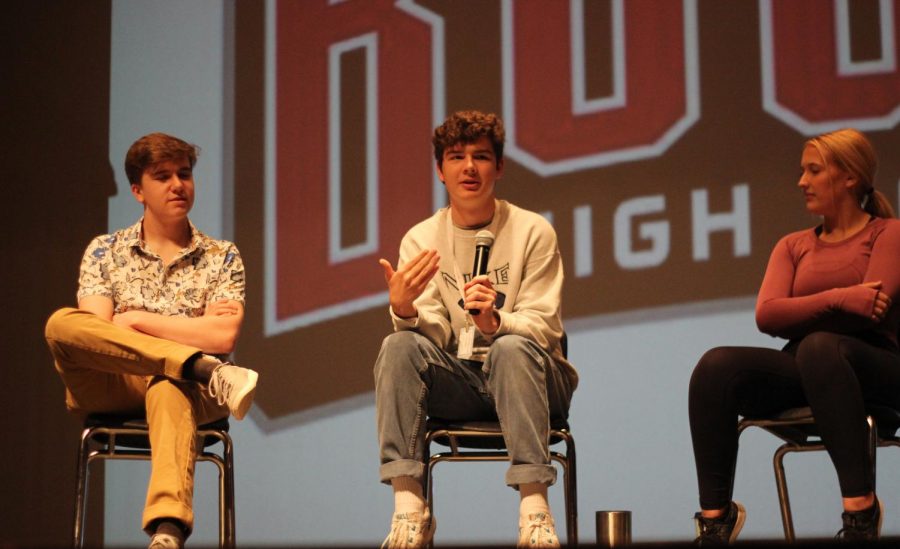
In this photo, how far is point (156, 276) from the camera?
112 inches

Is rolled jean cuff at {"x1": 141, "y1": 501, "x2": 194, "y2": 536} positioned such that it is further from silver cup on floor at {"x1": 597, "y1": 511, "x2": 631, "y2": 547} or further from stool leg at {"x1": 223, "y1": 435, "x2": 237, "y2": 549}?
silver cup on floor at {"x1": 597, "y1": 511, "x2": 631, "y2": 547}

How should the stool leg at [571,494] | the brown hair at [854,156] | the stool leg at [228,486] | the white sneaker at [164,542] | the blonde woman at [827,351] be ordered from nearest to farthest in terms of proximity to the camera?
the white sneaker at [164,542], the blonde woman at [827,351], the stool leg at [571,494], the stool leg at [228,486], the brown hair at [854,156]

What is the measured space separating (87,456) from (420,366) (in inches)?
34.3

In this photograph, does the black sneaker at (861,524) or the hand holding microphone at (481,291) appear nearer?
the black sneaker at (861,524)

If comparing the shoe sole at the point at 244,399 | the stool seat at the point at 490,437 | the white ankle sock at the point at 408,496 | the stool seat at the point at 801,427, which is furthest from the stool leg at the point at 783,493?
the shoe sole at the point at 244,399

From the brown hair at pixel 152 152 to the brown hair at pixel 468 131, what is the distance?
28.0 inches

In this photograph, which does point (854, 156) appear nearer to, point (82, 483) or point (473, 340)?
point (473, 340)

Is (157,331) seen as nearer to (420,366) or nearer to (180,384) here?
(180,384)

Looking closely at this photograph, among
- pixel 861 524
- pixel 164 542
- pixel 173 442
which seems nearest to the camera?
pixel 164 542

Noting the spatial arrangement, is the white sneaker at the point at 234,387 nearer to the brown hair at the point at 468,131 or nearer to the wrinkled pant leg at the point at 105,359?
the wrinkled pant leg at the point at 105,359

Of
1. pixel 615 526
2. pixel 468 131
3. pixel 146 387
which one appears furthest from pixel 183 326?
pixel 615 526

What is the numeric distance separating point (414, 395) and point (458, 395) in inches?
5.6

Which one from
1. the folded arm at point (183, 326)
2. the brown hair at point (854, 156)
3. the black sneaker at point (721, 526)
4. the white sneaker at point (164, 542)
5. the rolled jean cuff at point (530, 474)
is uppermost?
the brown hair at point (854, 156)

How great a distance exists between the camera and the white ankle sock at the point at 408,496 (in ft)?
7.52
